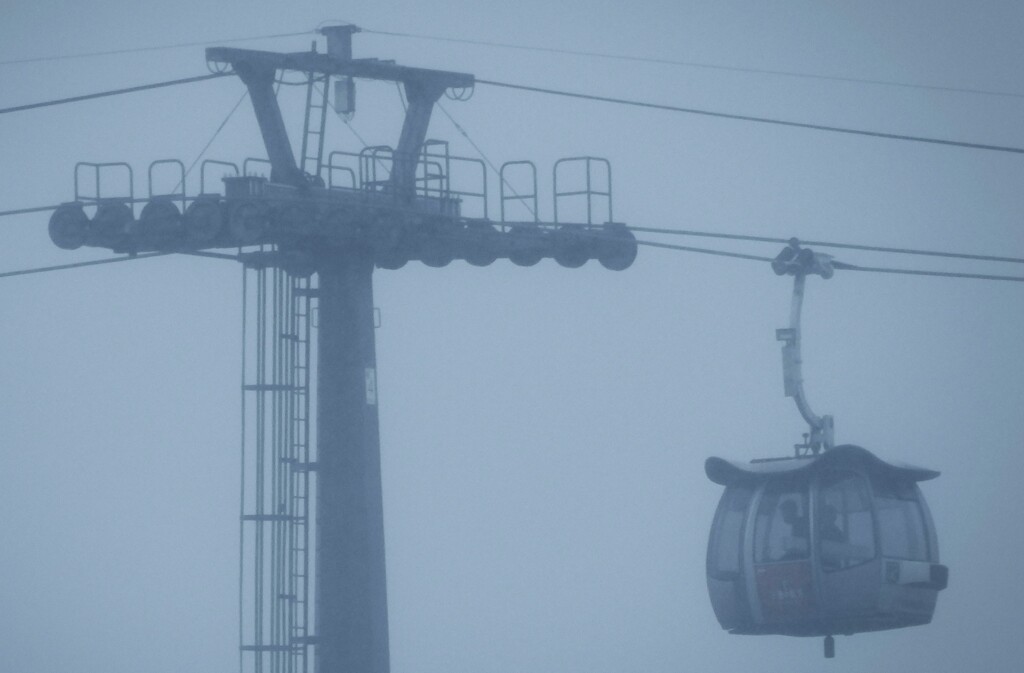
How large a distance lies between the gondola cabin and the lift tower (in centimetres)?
477

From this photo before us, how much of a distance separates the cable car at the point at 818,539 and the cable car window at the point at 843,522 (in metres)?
0.01

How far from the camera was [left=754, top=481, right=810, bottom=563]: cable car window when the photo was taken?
58.4 metres

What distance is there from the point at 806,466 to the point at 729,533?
1794 millimetres

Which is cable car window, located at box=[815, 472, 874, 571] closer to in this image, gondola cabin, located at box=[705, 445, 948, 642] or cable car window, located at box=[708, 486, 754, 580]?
gondola cabin, located at box=[705, 445, 948, 642]

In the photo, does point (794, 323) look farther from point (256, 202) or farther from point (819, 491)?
point (256, 202)

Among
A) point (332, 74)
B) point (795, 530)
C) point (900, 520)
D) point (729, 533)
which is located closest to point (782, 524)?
point (795, 530)

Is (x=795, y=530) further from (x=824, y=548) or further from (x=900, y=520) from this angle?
(x=900, y=520)

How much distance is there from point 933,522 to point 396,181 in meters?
8.78

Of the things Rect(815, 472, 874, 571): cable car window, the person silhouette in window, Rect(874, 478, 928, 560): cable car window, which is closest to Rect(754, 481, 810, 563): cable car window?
the person silhouette in window

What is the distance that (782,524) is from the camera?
192 feet

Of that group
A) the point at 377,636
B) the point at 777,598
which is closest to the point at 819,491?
the point at 777,598

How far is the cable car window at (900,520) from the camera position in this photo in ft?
192

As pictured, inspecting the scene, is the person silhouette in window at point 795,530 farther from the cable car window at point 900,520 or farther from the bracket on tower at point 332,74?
the bracket on tower at point 332,74

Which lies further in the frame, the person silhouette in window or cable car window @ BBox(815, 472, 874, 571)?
the person silhouette in window
